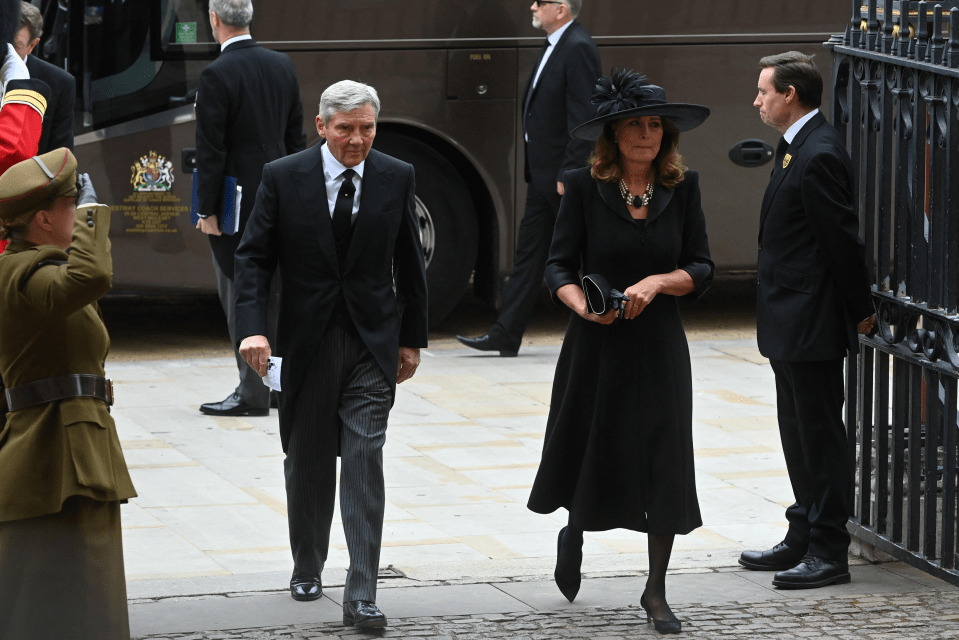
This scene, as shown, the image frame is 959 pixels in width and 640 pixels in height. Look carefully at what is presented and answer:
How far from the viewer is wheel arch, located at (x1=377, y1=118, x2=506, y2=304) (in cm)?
1062

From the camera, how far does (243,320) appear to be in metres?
5.35

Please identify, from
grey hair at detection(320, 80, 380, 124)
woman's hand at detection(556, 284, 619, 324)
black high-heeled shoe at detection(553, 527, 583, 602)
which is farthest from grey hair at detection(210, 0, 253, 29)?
black high-heeled shoe at detection(553, 527, 583, 602)

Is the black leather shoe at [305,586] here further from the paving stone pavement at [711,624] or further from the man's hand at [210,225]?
the man's hand at [210,225]

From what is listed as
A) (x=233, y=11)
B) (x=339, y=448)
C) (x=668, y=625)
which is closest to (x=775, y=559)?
(x=668, y=625)

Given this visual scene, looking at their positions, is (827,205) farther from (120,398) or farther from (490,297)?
(490,297)

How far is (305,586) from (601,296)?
1371 millimetres

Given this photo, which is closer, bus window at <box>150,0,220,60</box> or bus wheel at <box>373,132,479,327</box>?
bus window at <box>150,0,220,60</box>

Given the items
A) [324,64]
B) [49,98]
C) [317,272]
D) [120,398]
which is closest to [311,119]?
[324,64]

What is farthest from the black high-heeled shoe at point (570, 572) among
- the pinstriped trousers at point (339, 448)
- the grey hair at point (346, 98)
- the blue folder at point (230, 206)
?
the blue folder at point (230, 206)

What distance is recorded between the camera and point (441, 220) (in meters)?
10.7

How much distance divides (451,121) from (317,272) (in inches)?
212

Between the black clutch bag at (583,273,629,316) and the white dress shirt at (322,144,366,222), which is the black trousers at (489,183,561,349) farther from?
the black clutch bag at (583,273,629,316)

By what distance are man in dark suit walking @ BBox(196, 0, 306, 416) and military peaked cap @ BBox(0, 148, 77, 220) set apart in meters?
3.76

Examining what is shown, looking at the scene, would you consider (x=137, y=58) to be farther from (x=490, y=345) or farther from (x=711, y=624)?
(x=711, y=624)
